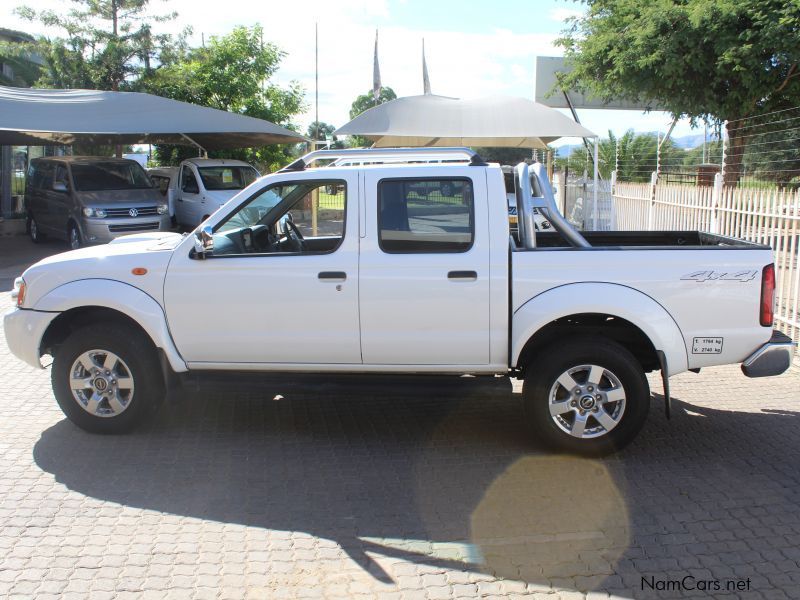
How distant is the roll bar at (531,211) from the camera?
555cm

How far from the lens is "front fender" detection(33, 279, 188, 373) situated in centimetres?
543

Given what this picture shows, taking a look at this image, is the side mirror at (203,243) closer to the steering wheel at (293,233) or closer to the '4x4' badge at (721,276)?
the steering wheel at (293,233)

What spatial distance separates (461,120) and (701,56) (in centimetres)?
463

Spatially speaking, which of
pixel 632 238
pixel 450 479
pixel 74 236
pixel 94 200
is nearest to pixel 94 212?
pixel 94 200

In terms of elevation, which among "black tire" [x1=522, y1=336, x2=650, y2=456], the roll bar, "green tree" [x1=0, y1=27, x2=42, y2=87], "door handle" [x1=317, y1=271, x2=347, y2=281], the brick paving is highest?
"green tree" [x1=0, y1=27, x2=42, y2=87]

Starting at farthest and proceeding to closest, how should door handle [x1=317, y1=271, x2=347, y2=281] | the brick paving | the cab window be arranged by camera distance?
the cab window
door handle [x1=317, y1=271, x2=347, y2=281]
the brick paving

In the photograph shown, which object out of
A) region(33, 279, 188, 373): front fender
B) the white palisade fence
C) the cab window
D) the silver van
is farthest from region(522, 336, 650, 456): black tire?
the silver van

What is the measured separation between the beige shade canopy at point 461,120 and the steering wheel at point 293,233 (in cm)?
885

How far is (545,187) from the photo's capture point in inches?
228

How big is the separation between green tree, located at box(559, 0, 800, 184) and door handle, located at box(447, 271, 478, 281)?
11199mm

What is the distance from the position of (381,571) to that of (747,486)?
2424 mm

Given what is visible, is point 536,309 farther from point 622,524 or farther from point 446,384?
point 622,524

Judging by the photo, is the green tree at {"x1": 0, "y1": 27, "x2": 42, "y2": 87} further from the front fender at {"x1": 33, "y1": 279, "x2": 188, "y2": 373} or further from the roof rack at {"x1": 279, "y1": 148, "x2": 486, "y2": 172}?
the roof rack at {"x1": 279, "y1": 148, "x2": 486, "y2": 172}

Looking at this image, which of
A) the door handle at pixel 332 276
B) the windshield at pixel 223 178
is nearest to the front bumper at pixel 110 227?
the windshield at pixel 223 178
